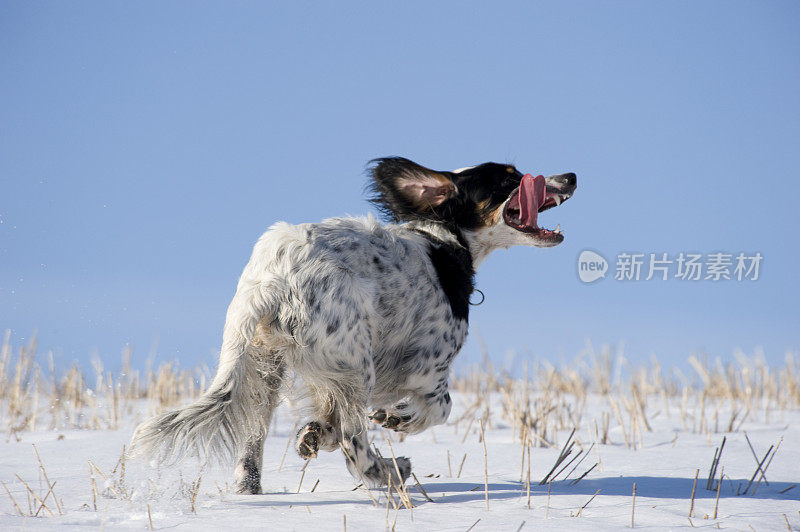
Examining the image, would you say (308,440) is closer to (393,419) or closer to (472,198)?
(393,419)

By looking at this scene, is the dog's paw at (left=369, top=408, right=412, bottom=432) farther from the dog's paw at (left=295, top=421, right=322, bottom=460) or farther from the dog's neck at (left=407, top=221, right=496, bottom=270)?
the dog's neck at (left=407, top=221, right=496, bottom=270)

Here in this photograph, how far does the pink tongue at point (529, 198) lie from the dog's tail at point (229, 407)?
1.98 meters

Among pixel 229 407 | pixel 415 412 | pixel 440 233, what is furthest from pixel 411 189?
pixel 229 407

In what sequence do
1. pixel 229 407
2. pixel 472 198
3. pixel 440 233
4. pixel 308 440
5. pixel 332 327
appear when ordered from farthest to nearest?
pixel 472 198, pixel 440 233, pixel 308 440, pixel 332 327, pixel 229 407

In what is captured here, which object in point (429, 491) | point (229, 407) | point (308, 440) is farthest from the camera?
point (429, 491)

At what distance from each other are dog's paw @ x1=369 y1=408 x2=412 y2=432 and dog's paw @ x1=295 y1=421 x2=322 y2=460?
669mm

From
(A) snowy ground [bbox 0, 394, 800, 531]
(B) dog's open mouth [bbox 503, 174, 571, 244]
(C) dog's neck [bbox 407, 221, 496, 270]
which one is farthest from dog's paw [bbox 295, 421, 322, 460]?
(B) dog's open mouth [bbox 503, 174, 571, 244]

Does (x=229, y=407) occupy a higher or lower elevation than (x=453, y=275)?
lower

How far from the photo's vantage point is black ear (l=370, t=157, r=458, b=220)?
4445mm

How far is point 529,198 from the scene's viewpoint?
455 cm

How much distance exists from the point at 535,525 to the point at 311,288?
1394 mm

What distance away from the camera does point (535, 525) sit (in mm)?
2641

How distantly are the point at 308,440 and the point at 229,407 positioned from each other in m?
0.47

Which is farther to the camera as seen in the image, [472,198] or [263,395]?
[472,198]
